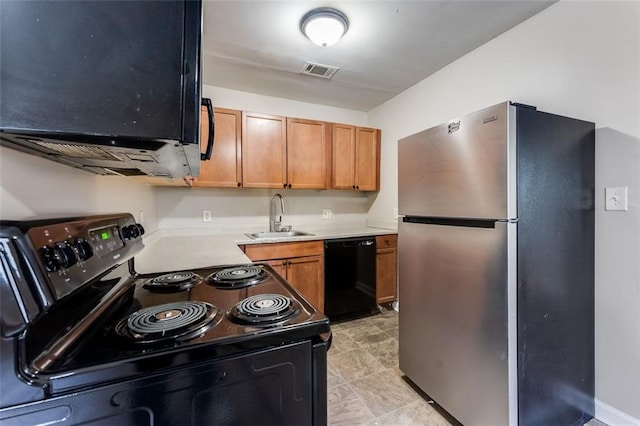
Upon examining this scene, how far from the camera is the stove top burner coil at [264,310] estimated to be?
74cm

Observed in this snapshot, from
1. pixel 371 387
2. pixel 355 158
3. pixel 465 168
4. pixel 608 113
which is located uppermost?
pixel 355 158

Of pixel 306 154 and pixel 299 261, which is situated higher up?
pixel 306 154

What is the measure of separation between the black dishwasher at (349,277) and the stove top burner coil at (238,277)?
1490 mm

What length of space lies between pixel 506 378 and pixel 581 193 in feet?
3.52

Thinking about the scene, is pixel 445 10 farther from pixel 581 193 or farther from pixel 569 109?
pixel 581 193

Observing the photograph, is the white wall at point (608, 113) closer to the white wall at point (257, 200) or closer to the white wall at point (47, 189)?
the white wall at point (257, 200)

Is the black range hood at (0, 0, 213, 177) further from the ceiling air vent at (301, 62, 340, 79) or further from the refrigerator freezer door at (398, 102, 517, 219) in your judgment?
Answer: the ceiling air vent at (301, 62, 340, 79)

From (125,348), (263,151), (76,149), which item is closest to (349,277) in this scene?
(263,151)

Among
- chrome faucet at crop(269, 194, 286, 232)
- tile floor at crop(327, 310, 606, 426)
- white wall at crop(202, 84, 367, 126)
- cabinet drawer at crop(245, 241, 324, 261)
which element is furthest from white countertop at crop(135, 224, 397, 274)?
white wall at crop(202, 84, 367, 126)

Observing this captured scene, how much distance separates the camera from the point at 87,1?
1.64 feet

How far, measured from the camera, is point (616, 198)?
1497 millimetres

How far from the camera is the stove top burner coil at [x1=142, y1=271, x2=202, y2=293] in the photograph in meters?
1.05

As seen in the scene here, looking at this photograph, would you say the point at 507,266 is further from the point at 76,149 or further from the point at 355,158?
the point at 355,158

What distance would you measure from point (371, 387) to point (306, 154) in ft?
7.35
